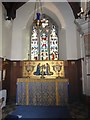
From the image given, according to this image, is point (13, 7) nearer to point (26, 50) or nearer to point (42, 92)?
point (26, 50)

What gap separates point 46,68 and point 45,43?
1.69m

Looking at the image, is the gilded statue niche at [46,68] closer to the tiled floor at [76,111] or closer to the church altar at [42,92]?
the church altar at [42,92]

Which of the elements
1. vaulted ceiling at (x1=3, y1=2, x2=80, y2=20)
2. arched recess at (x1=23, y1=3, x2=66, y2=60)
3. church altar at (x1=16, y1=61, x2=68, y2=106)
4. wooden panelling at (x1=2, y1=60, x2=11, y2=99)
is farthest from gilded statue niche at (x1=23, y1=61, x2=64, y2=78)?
vaulted ceiling at (x1=3, y1=2, x2=80, y2=20)

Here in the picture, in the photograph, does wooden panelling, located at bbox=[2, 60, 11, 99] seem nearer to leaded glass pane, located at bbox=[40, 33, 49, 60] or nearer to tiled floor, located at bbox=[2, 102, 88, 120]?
tiled floor, located at bbox=[2, 102, 88, 120]

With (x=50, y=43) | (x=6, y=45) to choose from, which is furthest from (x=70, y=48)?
(x=6, y=45)

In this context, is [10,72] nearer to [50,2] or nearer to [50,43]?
[50,43]

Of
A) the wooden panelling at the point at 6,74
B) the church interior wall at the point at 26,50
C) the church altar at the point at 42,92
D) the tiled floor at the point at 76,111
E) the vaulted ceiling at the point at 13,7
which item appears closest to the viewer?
the tiled floor at the point at 76,111

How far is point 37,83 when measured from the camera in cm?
650

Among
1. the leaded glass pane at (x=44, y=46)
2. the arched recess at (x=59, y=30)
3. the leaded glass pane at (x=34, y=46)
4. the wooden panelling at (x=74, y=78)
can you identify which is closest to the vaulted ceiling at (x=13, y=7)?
the arched recess at (x=59, y=30)

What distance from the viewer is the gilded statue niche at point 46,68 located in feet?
25.2

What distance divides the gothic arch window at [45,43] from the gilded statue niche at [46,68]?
0.82 meters

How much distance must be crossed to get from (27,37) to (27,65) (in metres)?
1.65

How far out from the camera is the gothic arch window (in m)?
8.62

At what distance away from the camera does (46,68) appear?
771 cm
